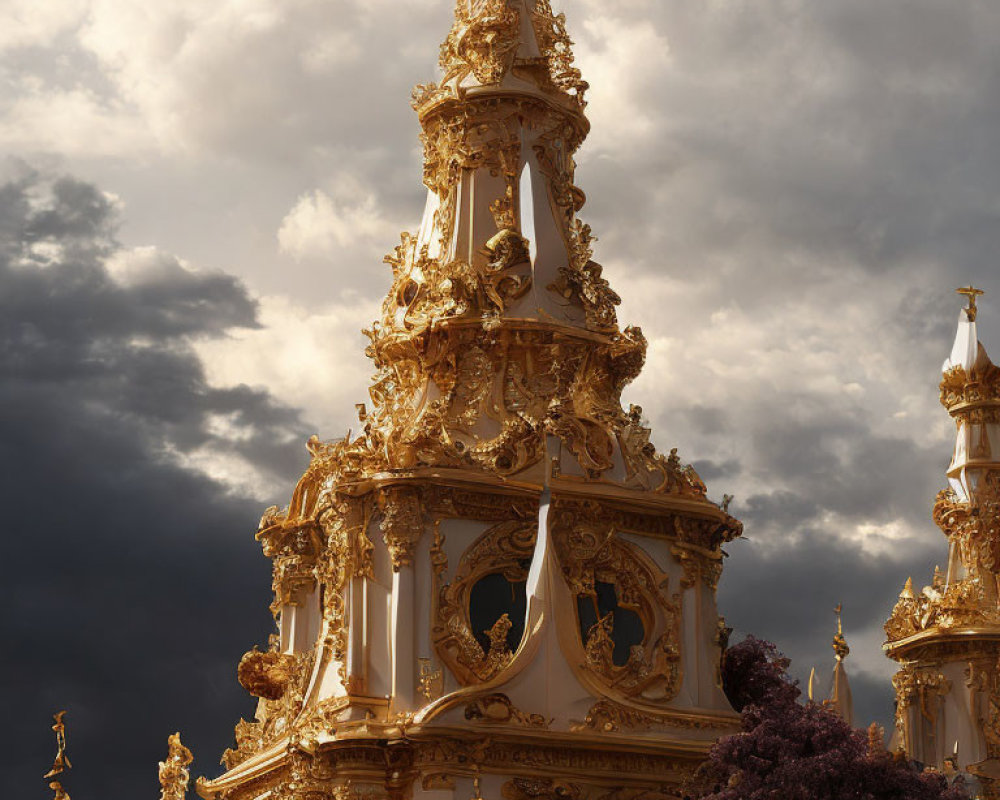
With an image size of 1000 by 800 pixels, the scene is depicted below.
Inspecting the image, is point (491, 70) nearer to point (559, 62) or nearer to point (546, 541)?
point (559, 62)

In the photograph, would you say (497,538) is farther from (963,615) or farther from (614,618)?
(963,615)

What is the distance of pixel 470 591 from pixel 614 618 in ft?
11.4

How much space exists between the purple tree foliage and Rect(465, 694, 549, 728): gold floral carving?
384 centimetres

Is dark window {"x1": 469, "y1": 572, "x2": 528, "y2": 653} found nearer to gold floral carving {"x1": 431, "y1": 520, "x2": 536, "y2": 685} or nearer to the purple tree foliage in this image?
gold floral carving {"x1": 431, "y1": 520, "x2": 536, "y2": 685}

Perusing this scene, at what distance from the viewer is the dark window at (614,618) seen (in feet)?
145

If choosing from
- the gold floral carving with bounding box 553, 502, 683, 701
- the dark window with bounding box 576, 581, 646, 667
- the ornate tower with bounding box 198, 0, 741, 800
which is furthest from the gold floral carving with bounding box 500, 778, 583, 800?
the dark window with bounding box 576, 581, 646, 667

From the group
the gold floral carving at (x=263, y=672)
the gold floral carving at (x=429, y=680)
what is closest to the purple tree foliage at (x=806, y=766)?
the gold floral carving at (x=429, y=680)

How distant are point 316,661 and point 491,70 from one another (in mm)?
15615

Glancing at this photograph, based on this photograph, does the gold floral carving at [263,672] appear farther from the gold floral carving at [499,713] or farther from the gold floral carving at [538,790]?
the gold floral carving at [538,790]

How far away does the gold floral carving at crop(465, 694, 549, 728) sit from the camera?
4116 centimetres

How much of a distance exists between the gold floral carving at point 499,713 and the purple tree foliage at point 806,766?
12.6 ft

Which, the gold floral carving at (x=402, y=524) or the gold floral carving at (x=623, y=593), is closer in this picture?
the gold floral carving at (x=402, y=524)

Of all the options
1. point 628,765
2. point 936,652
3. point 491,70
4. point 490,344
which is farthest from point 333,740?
point 936,652

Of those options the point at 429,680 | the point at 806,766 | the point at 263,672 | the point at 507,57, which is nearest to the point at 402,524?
the point at 429,680
